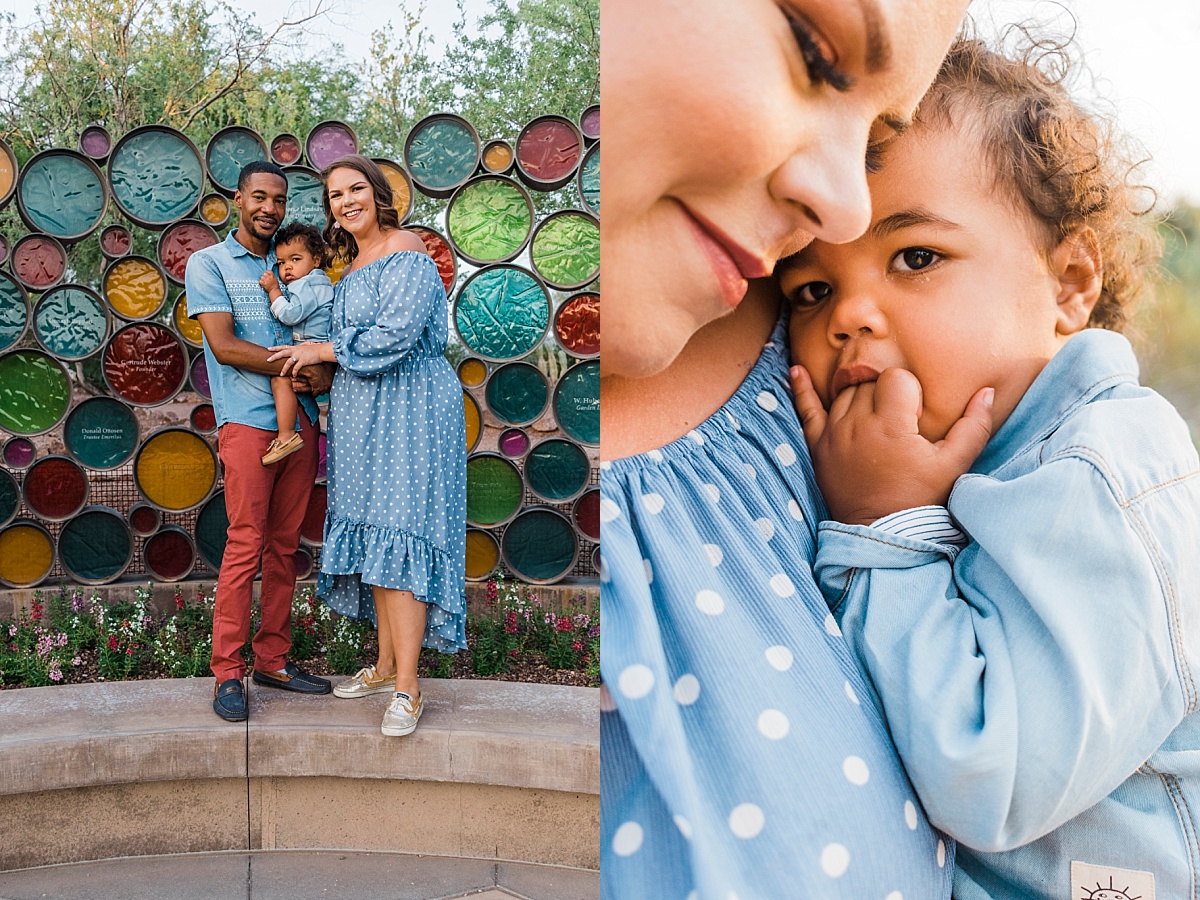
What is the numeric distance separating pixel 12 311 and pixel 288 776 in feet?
2.37

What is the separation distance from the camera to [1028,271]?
40 centimetres

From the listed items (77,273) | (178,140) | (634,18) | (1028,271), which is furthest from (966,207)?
(77,273)

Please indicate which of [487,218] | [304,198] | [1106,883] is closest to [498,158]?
[487,218]

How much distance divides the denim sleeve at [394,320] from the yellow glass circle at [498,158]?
1.00 feet

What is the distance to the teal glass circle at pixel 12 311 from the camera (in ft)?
3.27

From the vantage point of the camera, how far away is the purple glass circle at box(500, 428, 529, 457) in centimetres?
140

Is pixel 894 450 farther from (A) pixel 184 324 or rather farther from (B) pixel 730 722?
(A) pixel 184 324

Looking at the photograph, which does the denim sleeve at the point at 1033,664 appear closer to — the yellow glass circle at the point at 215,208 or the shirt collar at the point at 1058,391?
the shirt collar at the point at 1058,391

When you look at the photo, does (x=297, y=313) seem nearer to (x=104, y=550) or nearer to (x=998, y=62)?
(x=104, y=550)

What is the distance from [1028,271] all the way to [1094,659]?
0.20m

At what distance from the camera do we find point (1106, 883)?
1.26 ft

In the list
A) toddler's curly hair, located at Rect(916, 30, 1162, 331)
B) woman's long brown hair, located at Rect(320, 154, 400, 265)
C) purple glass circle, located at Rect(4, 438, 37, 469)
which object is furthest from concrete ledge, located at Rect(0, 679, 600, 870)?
toddler's curly hair, located at Rect(916, 30, 1162, 331)

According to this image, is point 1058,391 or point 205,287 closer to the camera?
point 1058,391

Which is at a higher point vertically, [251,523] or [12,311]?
[12,311]
